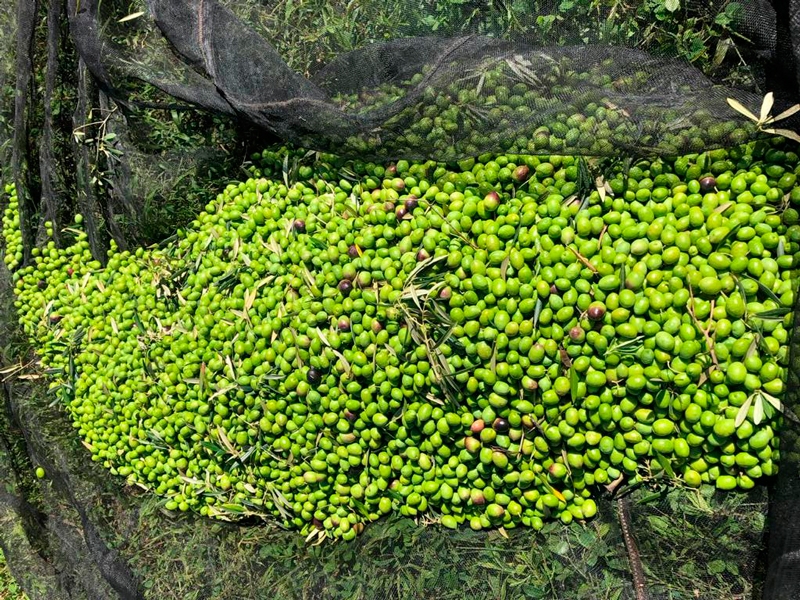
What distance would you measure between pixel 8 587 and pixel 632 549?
489 centimetres

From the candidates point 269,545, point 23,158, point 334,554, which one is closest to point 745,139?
point 334,554

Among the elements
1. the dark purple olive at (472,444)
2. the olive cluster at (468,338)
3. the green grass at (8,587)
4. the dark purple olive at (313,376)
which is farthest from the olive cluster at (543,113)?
the green grass at (8,587)

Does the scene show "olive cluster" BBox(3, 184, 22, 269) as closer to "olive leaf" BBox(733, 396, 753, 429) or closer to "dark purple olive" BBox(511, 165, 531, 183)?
"dark purple olive" BBox(511, 165, 531, 183)

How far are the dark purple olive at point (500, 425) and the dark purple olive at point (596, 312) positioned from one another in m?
0.60

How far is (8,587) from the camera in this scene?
15.2ft

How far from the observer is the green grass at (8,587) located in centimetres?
452

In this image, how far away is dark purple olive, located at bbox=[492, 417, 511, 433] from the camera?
250 centimetres

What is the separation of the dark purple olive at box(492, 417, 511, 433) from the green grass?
4.27 meters

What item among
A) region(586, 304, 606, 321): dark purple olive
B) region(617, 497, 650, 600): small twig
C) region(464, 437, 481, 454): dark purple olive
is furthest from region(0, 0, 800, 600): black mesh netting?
region(586, 304, 606, 321): dark purple olive

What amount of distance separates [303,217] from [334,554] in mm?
1871

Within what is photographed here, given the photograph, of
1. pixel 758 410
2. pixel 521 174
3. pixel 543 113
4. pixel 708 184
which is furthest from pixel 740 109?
pixel 758 410

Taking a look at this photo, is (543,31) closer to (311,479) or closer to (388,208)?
(388,208)

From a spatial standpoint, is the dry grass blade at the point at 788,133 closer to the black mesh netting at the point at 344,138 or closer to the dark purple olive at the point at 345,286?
the black mesh netting at the point at 344,138

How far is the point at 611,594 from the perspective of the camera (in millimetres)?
2449
